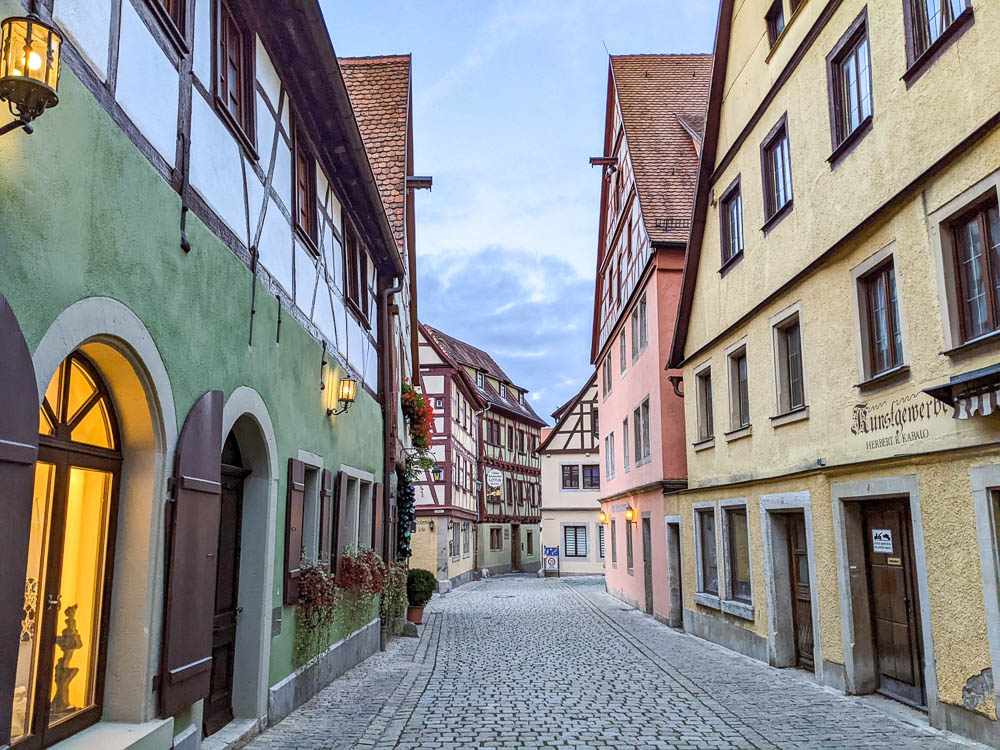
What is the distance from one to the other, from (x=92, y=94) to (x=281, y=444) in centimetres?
408

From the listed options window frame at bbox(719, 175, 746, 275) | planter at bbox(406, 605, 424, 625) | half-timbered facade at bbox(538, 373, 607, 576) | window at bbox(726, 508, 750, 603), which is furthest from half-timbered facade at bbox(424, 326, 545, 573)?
window at bbox(726, 508, 750, 603)

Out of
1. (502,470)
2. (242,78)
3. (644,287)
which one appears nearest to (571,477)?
(502,470)

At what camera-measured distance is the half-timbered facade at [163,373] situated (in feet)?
12.0

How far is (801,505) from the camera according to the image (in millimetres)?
9867

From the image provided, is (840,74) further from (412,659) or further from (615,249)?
(615,249)

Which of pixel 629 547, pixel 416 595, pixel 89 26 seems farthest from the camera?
pixel 629 547

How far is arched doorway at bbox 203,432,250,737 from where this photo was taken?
6.61 metres

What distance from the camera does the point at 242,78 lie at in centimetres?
659

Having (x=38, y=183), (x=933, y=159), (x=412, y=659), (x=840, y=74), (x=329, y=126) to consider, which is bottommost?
(x=412, y=659)

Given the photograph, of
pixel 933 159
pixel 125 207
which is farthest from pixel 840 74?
pixel 125 207

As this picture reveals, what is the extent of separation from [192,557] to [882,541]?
6.35 m

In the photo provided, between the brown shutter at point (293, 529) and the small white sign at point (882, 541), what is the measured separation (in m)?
5.53

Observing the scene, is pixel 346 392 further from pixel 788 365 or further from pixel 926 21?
pixel 926 21

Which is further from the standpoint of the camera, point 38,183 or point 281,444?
point 281,444
